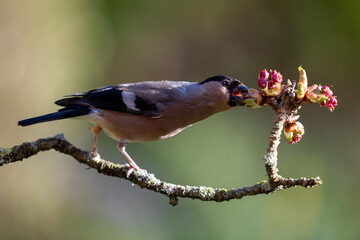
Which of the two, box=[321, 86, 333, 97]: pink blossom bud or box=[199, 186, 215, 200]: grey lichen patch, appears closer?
box=[321, 86, 333, 97]: pink blossom bud

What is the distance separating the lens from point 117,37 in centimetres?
501

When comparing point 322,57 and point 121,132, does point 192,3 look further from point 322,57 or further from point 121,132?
point 121,132

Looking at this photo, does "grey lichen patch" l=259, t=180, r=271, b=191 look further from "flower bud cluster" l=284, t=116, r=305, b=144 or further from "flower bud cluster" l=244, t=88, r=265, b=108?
"flower bud cluster" l=244, t=88, r=265, b=108

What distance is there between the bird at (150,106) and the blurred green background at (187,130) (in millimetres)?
903

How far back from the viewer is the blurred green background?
3574 millimetres

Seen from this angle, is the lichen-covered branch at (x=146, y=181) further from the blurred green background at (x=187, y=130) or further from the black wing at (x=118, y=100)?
the blurred green background at (x=187, y=130)

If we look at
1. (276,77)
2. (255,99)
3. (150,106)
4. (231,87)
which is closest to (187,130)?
(150,106)

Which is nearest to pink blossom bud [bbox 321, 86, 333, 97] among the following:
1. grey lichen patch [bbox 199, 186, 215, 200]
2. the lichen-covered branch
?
the lichen-covered branch

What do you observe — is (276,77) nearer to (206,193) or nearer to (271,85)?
(271,85)

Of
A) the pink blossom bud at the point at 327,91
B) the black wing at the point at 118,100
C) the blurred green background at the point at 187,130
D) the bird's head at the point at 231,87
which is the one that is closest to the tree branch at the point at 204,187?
the pink blossom bud at the point at 327,91

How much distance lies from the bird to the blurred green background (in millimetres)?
903

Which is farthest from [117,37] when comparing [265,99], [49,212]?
[265,99]

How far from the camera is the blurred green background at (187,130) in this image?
11.7 feet

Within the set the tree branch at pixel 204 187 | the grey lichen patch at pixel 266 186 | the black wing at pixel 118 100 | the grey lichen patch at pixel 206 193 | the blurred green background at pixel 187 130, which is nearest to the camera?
the tree branch at pixel 204 187
